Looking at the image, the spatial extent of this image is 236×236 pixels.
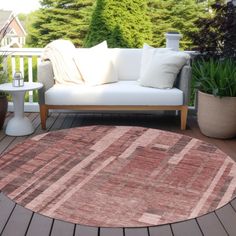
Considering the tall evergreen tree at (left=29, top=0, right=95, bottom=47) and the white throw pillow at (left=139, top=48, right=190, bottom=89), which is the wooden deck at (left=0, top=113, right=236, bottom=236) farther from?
the tall evergreen tree at (left=29, top=0, right=95, bottom=47)

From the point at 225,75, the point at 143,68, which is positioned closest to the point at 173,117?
the point at 143,68

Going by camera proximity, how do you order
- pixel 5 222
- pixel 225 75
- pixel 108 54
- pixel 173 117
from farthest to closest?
pixel 173 117 < pixel 108 54 < pixel 225 75 < pixel 5 222

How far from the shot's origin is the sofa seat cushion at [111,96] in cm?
388

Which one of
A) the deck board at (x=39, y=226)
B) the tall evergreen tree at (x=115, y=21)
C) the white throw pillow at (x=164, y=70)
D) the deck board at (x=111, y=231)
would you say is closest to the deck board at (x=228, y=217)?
the deck board at (x=111, y=231)

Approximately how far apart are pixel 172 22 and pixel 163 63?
253 inches

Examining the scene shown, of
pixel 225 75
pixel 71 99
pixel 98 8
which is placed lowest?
pixel 71 99

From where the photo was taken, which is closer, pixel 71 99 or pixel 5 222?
pixel 5 222

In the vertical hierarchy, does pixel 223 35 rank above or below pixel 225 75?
above

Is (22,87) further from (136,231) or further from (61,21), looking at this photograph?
(61,21)

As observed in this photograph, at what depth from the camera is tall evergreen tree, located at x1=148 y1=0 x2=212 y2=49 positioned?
982 cm

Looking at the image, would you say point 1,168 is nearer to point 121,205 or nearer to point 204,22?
point 121,205

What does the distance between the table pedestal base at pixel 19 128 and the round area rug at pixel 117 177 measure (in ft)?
1.37

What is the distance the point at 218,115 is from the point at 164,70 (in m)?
0.79

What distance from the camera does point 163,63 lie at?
13.3ft
